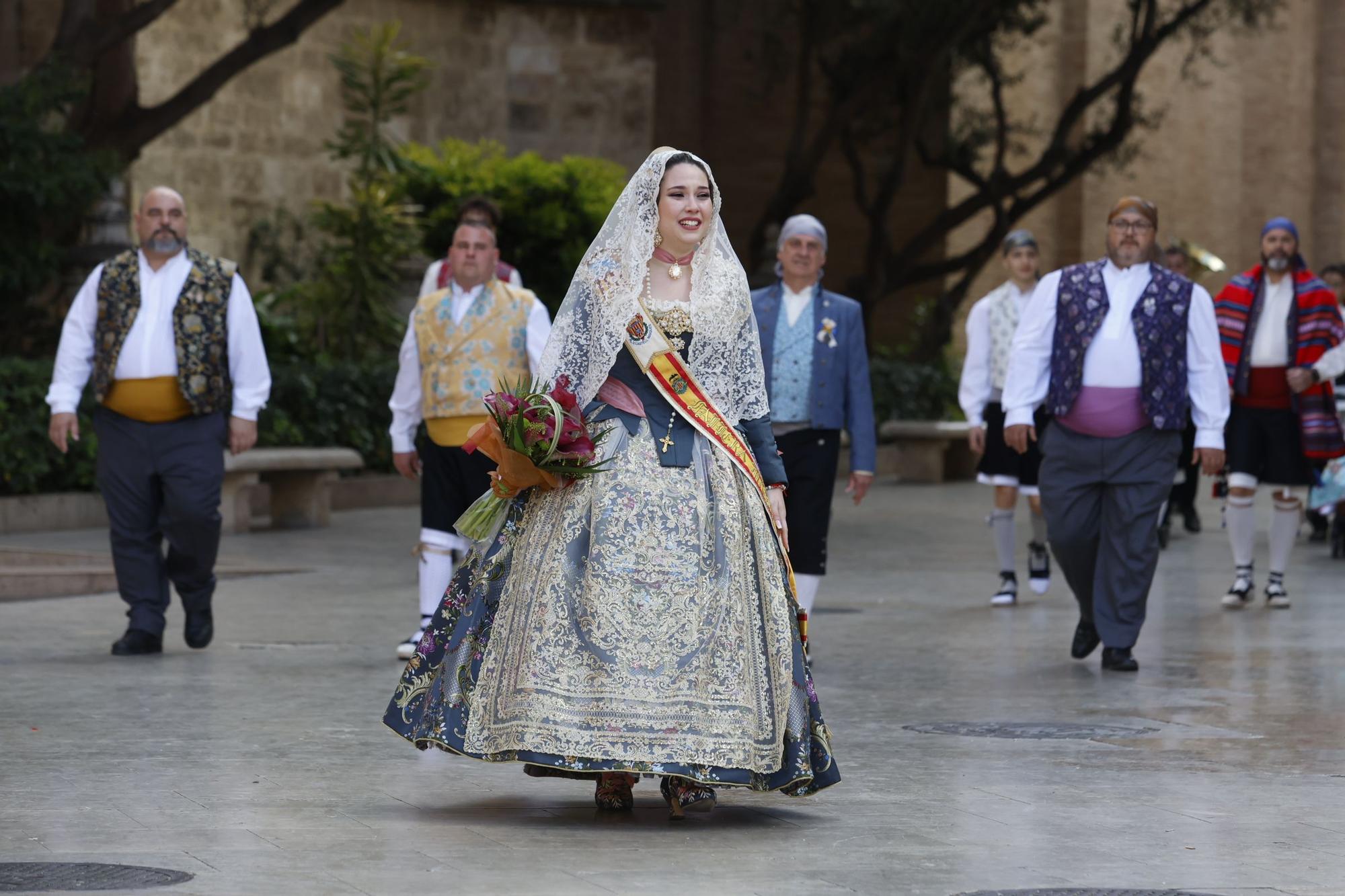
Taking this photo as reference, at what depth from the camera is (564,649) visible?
6.02 meters

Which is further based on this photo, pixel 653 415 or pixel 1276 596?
pixel 1276 596

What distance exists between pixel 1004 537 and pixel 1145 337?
11.6 ft

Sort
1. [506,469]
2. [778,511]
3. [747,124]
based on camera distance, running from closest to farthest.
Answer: [506,469] → [778,511] → [747,124]

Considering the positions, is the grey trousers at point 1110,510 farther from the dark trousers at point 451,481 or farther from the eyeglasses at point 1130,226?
the dark trousers at point 451,481

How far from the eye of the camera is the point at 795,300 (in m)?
10.0

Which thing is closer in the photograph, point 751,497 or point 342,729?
point 751,497

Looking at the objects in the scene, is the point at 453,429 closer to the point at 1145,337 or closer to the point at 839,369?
the point at 839,369

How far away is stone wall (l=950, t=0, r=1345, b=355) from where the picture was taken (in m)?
32.6

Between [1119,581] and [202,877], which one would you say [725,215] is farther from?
[202,877]

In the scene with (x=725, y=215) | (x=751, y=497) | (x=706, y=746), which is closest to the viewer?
(x=706, y=746)

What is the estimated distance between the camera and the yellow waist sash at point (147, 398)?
31.3ft

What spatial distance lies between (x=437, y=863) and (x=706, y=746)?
33.6 inches

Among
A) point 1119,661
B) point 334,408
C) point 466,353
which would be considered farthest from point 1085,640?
point 334,408

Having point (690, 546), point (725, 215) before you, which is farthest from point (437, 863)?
point (725, 215)
